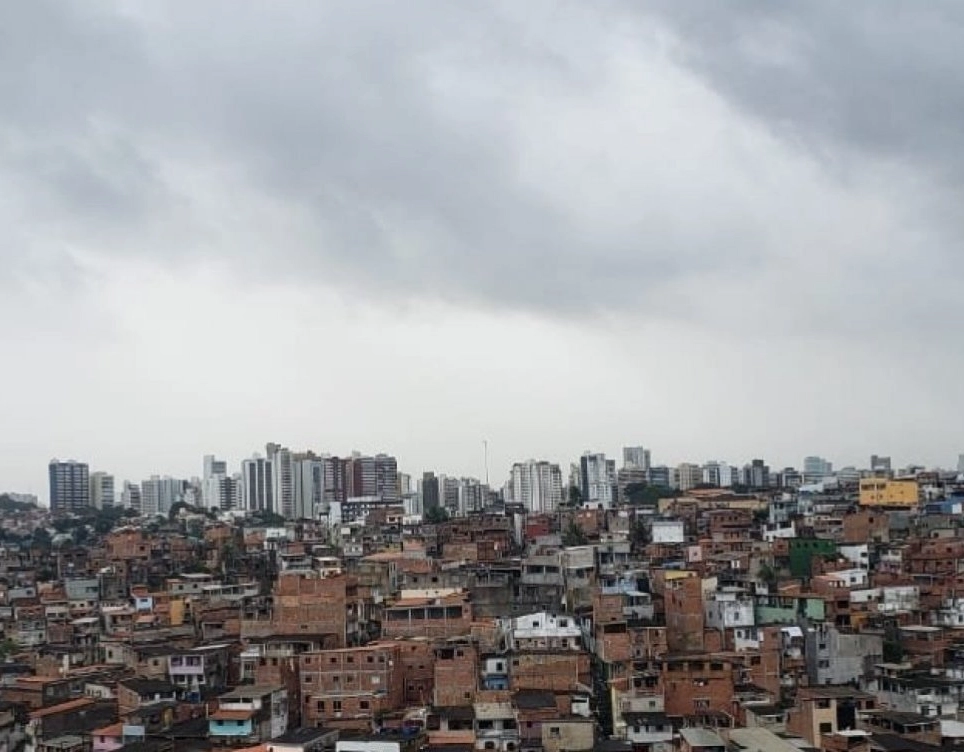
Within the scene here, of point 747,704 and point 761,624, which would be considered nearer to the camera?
point 747,704

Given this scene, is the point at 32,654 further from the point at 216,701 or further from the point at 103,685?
the point at 216,701

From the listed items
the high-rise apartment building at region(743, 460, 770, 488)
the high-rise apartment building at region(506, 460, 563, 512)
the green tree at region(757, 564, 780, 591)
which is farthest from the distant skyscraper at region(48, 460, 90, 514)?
the green tree at region(757, 564, 780, 591)

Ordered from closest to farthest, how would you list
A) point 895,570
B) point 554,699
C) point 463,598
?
point 554,699, point 463,598, point 895,570

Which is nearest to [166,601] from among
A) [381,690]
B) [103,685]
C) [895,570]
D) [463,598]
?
[103,685]

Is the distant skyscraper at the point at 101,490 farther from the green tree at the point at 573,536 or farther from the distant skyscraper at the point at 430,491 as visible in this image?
the green tree at the point at 573,536

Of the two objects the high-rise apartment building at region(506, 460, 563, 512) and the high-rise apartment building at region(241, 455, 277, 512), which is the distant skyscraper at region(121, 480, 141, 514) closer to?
the high-rise apartment building at region(241, 455, 277, 512)

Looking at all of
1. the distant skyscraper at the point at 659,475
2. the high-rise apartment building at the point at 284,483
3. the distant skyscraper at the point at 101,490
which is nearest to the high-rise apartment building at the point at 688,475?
the distant skyscraper at the point at 659,475
